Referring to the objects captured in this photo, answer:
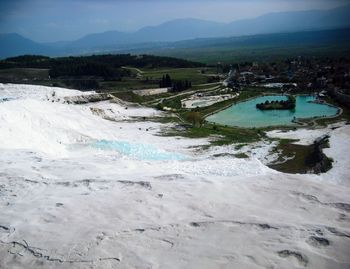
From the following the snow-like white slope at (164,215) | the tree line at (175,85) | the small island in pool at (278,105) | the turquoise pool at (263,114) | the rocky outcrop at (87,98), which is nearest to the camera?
the snow-like white slope at (164,215)

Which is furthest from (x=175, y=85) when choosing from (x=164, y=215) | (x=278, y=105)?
(x=164, y=215)

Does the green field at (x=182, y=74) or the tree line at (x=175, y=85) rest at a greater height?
the green field at (x=182, y=74)

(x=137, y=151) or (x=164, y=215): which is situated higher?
(x=164, y=215)

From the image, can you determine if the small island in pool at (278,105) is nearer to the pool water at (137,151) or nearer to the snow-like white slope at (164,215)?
the pool water at (137,151)

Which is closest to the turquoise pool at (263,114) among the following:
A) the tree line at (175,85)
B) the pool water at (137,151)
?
the tree line at (175,85)

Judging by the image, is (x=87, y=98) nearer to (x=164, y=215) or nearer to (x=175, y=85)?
(x=175, y=85)

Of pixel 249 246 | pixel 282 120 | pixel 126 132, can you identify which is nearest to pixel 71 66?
pixel 282 120

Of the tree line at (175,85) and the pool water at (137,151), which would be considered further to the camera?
the tree line at (175,85)
